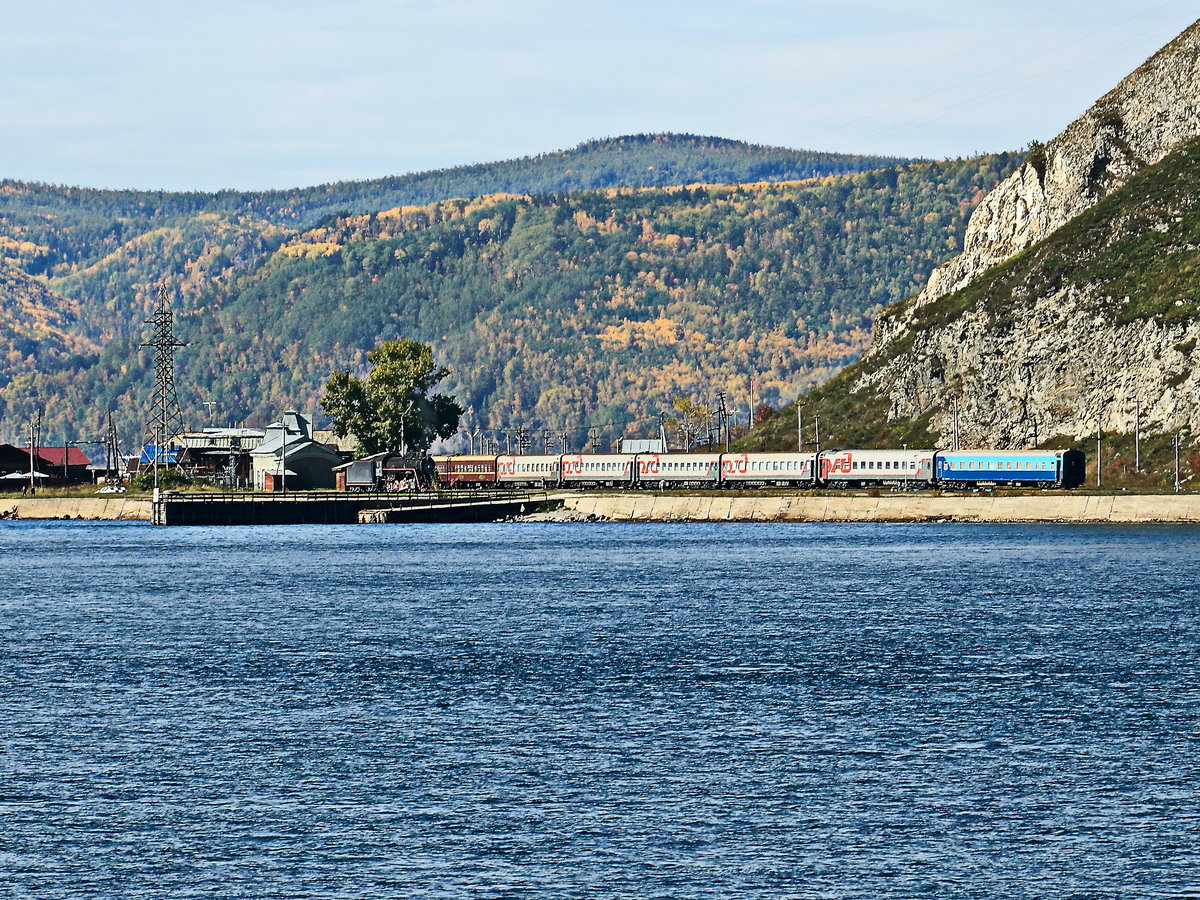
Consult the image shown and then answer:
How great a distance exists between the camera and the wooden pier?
175 meters

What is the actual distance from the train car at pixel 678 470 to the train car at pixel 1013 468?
101 ft

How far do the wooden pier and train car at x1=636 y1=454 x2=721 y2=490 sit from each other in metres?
16.8

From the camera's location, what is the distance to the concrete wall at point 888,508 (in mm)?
143000

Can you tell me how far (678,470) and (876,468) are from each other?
1127 inches

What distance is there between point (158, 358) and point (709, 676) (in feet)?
467

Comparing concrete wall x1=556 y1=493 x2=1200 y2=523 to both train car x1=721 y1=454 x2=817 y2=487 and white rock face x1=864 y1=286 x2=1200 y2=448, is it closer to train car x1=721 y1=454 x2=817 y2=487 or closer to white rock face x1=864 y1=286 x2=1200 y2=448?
train car x1=721 y1=454 x2=817 y2=487

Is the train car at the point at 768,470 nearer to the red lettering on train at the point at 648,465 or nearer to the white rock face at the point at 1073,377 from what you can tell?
the red lettering on train at the point at 648,465

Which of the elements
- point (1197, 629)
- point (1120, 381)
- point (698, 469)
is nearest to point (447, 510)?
point (698, 469)

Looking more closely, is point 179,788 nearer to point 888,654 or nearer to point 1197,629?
point 888,654

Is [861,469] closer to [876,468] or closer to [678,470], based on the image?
[876,468]

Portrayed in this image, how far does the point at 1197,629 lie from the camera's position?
6512cm

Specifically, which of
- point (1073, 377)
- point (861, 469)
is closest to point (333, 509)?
point (861, 469)

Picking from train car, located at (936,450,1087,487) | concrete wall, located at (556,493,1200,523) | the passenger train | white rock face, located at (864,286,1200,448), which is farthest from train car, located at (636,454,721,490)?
train car, located at (936,450,1087,487)

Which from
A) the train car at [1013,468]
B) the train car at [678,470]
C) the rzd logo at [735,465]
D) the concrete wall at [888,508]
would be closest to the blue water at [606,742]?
the concrete wall at [888,508]
